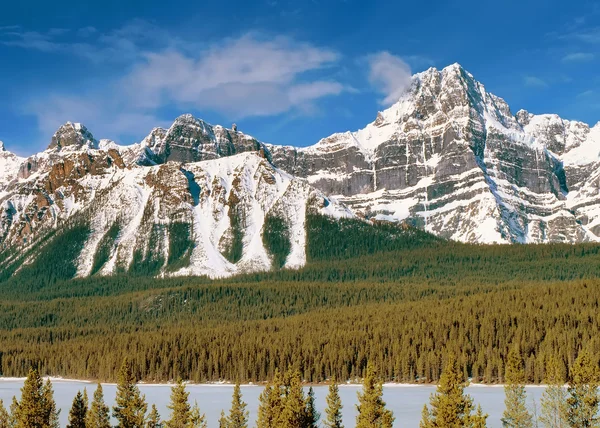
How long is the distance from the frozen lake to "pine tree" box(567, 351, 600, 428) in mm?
25012

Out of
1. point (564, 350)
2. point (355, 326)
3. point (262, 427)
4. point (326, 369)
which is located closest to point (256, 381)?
point (326, 369)

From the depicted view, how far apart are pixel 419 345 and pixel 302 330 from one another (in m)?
32.9

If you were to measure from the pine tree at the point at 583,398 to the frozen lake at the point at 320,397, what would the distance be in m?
25.0

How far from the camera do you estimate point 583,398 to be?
69.8m

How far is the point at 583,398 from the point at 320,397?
71557mm

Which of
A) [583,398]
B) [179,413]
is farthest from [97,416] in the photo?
[583,398]

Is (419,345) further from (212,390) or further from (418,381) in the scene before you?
(212,390)

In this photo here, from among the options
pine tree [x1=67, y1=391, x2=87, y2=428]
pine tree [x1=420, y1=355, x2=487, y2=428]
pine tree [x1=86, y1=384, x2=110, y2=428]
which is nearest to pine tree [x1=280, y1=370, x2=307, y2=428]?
pine tree [x1=420, y1=355, x2=487, y2=428]

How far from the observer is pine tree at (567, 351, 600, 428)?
228 ft

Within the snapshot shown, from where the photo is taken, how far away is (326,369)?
561 feet

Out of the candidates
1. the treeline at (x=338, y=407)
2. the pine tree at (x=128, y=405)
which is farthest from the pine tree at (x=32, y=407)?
the pine tree at (x=128, y=405)

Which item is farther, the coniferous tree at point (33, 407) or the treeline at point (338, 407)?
the coniferous tree at point (33, 407)

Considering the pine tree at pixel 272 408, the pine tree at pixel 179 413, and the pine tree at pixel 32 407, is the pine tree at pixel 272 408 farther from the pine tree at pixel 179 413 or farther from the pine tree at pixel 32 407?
the pine tree at pixel 32 407

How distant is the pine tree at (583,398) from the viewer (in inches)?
2741
